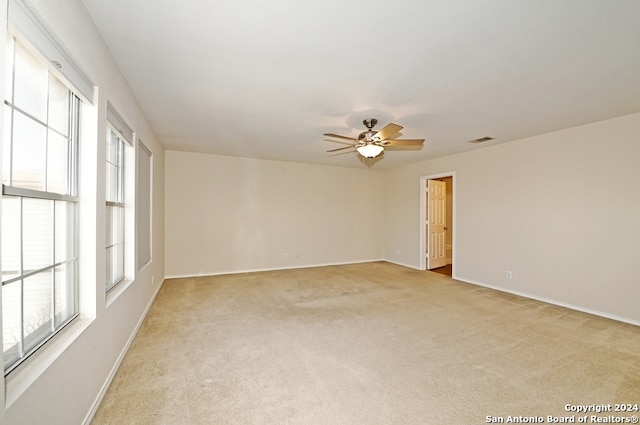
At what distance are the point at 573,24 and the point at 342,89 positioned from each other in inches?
62.9

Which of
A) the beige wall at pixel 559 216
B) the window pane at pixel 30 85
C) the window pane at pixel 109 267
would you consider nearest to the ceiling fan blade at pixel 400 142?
the beige wall at pixel 559 216

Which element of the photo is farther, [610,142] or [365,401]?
[610,142]

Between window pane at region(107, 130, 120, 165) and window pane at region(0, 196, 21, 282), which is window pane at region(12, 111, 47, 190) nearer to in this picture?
window pane at region(0, 196, 21, 282)

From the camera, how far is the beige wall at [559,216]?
3236 millimetres

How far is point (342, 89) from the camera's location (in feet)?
8.39

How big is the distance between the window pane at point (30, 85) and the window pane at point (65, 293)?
86 centimetres

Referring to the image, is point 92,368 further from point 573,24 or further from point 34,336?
point 573,24

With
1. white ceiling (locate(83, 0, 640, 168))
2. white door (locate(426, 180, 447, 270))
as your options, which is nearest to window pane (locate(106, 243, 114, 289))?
white ceiling (locate(83, 0, 640, 168))

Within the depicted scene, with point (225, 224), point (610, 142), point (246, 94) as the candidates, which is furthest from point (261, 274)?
point (610, 142)

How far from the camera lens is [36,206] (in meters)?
1.40

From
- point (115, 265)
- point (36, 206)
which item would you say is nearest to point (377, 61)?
point (36, 206)

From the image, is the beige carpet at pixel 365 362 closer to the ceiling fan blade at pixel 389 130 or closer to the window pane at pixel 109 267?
the window pane at pixel 109 267

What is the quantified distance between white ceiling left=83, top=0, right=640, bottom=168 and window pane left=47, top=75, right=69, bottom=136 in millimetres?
494

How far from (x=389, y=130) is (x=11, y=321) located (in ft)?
9.57
